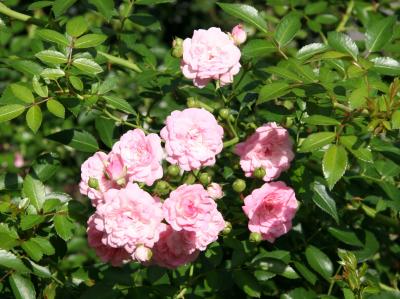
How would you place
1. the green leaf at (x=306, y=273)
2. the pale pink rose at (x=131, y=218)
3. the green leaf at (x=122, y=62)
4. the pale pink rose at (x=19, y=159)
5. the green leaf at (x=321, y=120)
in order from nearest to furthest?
the pale pink rose at (x=131, y=218) < the green leaf at (x=321, y=120) < the green leaf at (x=306, y=273) < the green leaf at (x=122, y=62) < the pale pink rose at (x=19, y=159)

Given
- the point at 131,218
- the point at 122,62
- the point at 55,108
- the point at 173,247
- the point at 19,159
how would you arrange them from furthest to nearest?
the point at 19,159, the point at 122,62, the point at 55,108, the point at 173,247, the point at 131,218

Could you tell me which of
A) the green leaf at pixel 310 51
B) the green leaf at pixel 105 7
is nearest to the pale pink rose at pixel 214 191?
the green leaf at pixel 310 51

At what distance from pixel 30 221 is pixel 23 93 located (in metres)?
0.29

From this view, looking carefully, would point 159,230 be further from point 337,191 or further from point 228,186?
point 337,191

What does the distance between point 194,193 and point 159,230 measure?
101 mm

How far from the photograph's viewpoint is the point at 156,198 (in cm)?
137

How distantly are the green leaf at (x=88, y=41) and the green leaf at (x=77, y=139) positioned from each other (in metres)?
0.22

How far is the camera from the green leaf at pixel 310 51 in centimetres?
163

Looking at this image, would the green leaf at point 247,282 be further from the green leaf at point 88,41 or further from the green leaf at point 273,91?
the green leaf at point 88,41

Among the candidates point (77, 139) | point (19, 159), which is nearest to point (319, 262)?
point (77, 139)

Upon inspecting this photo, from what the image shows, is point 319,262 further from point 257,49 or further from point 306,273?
point 257,49

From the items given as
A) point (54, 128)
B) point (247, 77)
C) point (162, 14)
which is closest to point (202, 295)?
point (247, 77)

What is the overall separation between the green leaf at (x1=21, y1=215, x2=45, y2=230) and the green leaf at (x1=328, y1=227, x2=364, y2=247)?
0.78 metres

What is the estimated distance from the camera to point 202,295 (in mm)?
1726
